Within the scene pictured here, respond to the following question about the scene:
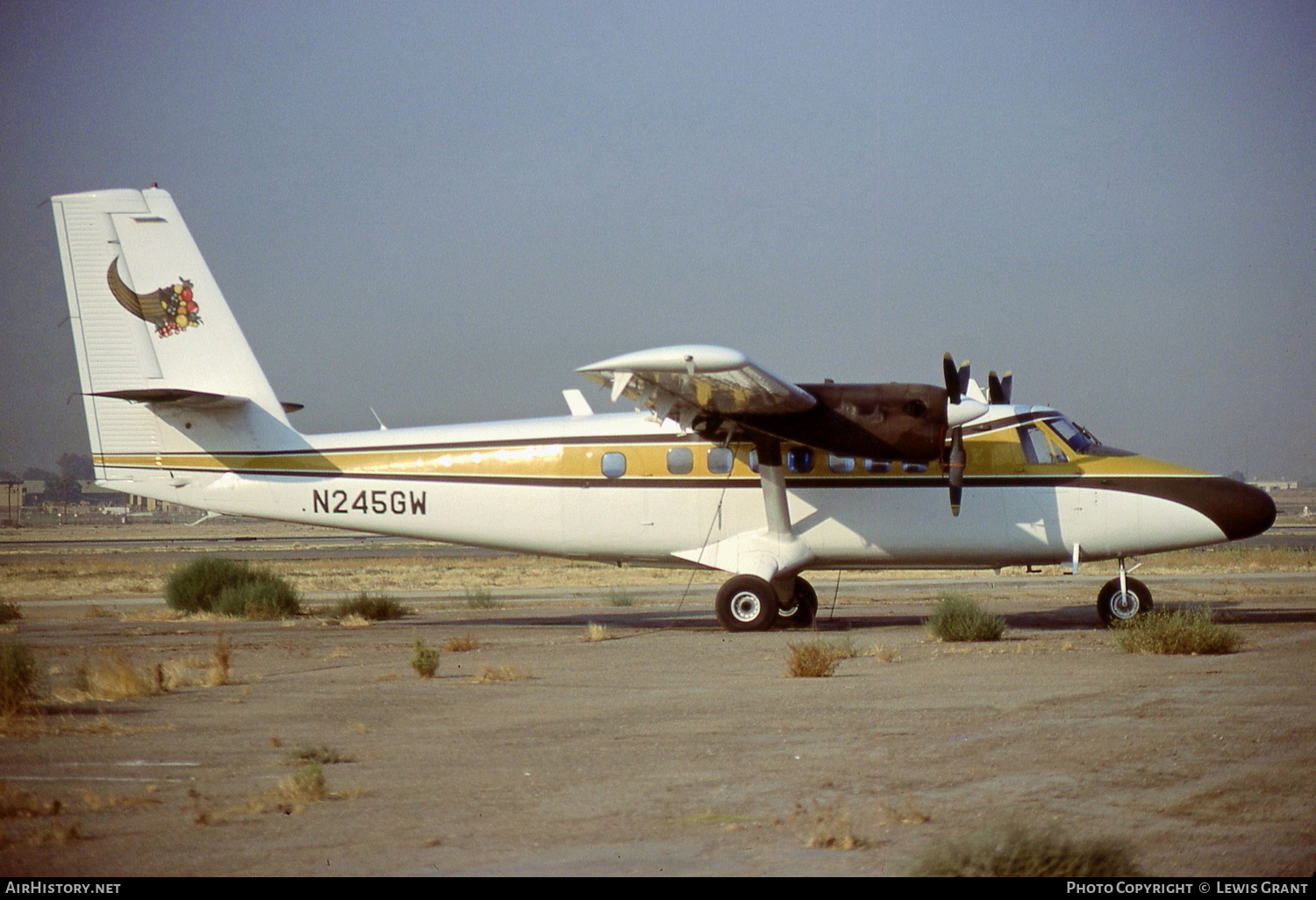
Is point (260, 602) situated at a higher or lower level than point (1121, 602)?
higher

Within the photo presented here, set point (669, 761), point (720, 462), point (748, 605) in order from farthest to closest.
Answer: point (720, 462), point (748, 605), point (669, 761)

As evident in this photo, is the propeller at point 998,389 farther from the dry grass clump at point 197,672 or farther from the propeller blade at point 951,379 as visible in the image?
the dry grass clump at point 197,672

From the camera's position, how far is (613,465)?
20.1 metres

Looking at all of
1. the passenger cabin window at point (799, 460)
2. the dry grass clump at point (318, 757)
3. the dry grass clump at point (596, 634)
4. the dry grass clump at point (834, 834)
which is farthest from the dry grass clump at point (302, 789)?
the passenger cabin window at point (799, 460)

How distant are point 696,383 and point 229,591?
13242 mm

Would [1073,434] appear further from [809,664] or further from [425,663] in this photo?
[425,663]

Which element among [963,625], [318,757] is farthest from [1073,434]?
[318,757]

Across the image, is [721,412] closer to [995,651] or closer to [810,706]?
[995,651]

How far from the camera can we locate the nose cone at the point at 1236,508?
18.7 m

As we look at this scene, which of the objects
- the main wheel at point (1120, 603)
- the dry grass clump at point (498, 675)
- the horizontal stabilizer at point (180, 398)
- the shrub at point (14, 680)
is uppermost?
the horizontal stabilizer at point (180, 398)

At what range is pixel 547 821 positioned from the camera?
6.99 m

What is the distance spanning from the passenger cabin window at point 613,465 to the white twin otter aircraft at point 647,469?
34 millimetres

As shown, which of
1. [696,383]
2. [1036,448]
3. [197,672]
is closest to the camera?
[197,672]
